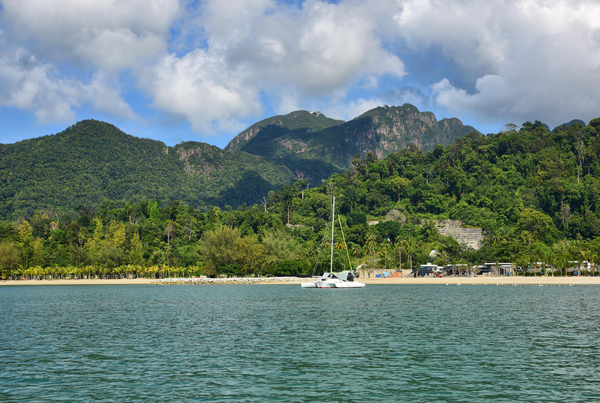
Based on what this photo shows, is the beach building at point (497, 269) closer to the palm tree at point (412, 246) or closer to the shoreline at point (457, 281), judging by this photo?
the shoreline at point (457, 281)

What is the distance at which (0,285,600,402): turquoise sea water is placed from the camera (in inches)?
750

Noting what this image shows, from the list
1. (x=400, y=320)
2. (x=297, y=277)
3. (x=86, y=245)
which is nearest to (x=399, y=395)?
(x=400, y=320)

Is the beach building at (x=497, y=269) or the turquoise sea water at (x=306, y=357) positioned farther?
the beach building at (x=497, y=269)

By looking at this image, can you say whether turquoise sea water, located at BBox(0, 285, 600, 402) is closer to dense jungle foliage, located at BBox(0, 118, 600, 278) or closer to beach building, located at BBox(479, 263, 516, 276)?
dense jungle foliage, located at BBox(0, 118, 600, 278)

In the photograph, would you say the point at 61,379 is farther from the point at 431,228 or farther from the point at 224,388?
the point at 431,228

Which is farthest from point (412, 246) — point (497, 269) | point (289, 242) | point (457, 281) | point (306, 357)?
point (306, 357)

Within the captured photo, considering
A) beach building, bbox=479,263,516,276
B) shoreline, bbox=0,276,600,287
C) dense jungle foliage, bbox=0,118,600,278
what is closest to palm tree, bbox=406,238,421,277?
dense jungle foliage, bbox=0,118,600,278

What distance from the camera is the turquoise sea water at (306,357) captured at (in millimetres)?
19062

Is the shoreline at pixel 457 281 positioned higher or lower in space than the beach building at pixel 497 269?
lower

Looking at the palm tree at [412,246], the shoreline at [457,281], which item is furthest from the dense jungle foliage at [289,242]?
the shoreline at [457,281]

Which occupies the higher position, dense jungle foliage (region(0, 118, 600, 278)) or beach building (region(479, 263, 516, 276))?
dense jungle foliage (region(0, 118, 600, 278))

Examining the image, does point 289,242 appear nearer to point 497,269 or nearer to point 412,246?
point 412,246

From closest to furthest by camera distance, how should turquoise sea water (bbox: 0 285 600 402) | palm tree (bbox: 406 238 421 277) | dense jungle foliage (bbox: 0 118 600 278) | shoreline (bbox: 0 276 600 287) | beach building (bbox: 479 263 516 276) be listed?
turquoise sea water (bbox: 0 285 600 402) < shoreline (bbox: 0 276 600 287) < beach building (bbox: 479 263 516 276) < dense jungle foliage (bbox: 0 118 600 278) < palm tree (bbox: 406 238 421 277)

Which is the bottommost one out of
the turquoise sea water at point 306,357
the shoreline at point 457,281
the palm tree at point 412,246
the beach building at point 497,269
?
the turquoise sea water at point 306,357
